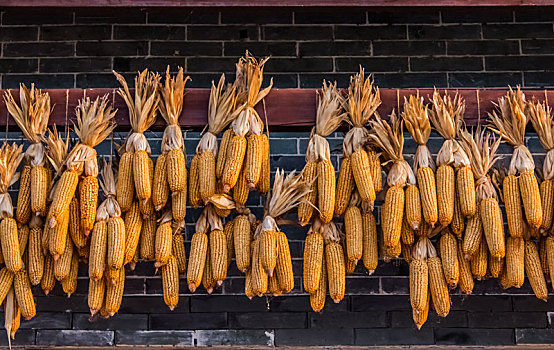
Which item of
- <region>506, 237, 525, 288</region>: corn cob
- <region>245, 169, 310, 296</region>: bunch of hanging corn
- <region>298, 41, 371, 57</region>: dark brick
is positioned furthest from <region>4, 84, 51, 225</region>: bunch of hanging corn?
<region>506, 237, 525, 288</region>: corn cob

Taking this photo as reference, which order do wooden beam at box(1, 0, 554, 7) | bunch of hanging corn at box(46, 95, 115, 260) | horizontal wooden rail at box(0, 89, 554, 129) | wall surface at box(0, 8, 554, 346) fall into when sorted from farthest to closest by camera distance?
1. wall surface at box(0, 8, 554, 346)
2. wooden beam at box(1, 0, 554, 7)
3. horizontal wooden rail at box(0, 89, 554, 129)
4. bunch of hanging corn at box(46, 95, 115, 260)

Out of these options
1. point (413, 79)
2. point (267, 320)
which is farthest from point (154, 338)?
point (413, 79)

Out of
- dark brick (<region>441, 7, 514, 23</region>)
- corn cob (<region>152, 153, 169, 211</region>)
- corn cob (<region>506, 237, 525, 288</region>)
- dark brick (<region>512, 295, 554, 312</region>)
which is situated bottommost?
dark brick (<region>512, 295, 554, 312</region>)

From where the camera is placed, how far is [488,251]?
423 cm

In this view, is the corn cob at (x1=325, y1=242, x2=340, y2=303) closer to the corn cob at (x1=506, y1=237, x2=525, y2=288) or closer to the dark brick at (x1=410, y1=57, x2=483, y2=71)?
the corn cob at (x1=506, y1=237, x2=525, y2=288)

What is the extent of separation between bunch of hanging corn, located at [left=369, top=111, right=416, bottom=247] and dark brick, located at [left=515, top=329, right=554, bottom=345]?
172 centimetres

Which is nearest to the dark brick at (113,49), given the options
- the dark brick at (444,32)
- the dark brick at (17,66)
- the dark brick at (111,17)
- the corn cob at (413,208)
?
the dark brick at (111,17)

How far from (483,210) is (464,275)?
0.40 metres

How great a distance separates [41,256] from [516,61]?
153 inches

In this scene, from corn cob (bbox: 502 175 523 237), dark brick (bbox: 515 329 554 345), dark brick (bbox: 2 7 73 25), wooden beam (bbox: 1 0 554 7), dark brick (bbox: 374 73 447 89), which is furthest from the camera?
dark brick (bbox: 2 7 73 25)

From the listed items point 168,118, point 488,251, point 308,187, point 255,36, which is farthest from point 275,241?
point 255,36

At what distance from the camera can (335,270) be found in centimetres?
416

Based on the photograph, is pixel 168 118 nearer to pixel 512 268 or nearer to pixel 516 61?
pixel 512 268

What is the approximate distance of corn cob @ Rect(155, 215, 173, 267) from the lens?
13.6 feet
